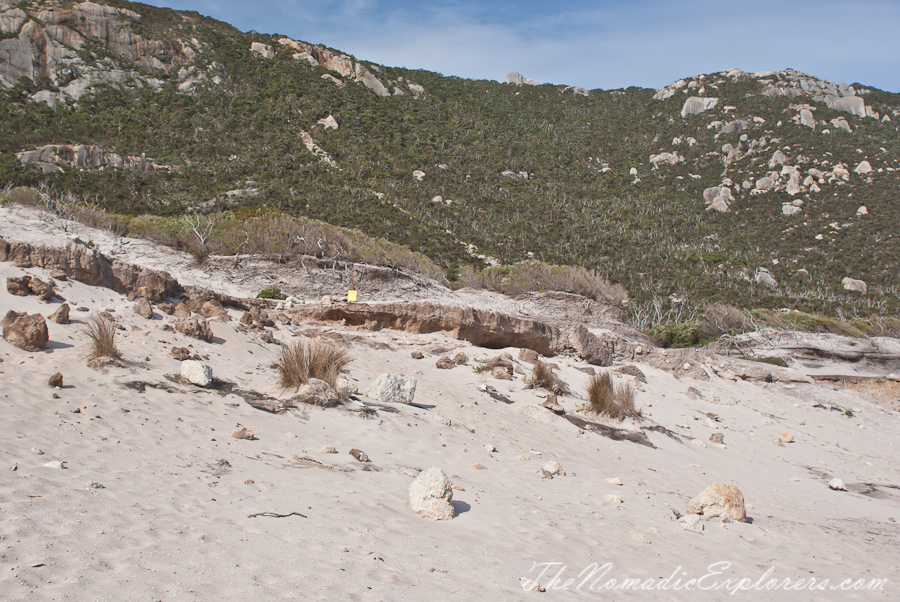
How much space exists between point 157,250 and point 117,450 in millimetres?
12411

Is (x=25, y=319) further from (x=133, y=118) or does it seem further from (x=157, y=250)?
(x=133, y=118)

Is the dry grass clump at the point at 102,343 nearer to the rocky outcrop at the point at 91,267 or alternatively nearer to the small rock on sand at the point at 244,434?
the small rock on sand at the point at 244,434

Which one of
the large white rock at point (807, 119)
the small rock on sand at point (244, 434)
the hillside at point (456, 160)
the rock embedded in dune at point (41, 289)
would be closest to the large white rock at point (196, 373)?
the small rock on sand at point (244, 434)

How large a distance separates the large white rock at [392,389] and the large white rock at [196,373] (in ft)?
6.92

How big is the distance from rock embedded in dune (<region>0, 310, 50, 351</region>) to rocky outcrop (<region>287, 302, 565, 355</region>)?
5952mm

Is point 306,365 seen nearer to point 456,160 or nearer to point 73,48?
point 456,160

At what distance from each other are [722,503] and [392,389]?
161 inches

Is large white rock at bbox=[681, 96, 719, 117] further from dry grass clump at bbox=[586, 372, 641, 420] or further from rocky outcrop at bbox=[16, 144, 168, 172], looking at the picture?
dry grass clump at bbox=[586, 372, 641, 420]

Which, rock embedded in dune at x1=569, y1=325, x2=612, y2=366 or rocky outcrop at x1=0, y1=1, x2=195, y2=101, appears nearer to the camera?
rock embedded in dune at x1=569, y1=325, x2=612, y2=366

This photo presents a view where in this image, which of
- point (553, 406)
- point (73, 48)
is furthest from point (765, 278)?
point (73, 48)

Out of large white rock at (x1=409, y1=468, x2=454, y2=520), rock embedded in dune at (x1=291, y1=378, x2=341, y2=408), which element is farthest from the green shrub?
large white rock at (x1=409, y1=468, x2=454, y2=520)

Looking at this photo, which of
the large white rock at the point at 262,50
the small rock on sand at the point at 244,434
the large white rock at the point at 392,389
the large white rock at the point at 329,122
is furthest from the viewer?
the large white rock at the point at 262,50

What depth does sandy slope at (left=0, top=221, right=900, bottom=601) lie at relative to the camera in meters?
2.40

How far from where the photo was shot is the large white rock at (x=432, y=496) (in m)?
3.59
